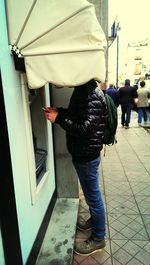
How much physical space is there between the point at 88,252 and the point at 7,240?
983 mm

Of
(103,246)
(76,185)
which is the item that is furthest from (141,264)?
(76,185)

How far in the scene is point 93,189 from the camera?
2213 millimetres

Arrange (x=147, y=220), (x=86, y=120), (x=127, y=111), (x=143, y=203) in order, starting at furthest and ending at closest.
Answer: (x=127, y=111) → (x=143, y=203) → (x=147, y=220) → (x=86, y=120)

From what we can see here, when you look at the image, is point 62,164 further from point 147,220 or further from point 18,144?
point 18,144

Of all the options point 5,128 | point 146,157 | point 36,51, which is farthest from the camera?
point 146,157

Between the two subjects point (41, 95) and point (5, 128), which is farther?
point (41, 95)

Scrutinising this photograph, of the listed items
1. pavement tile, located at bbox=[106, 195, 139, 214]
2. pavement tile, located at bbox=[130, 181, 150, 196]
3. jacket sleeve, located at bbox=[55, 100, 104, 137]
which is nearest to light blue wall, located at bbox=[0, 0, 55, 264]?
jacket sleeve, located at bbox=[55, 100, 104, 137]

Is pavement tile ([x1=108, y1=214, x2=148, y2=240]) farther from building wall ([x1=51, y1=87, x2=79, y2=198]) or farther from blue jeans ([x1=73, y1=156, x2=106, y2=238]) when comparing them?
building wall ([x1=51, y1=87, x2=79, y2=198])

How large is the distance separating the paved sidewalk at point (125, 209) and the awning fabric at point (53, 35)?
1.80 metres

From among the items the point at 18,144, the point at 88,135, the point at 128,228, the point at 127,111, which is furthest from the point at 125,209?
the point at 127,111

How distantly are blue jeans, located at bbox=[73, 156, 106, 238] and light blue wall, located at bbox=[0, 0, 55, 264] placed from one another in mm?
488

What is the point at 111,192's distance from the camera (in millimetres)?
3568

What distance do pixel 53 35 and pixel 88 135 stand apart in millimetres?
807

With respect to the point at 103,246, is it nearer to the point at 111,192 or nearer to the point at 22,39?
the point at 111,192
